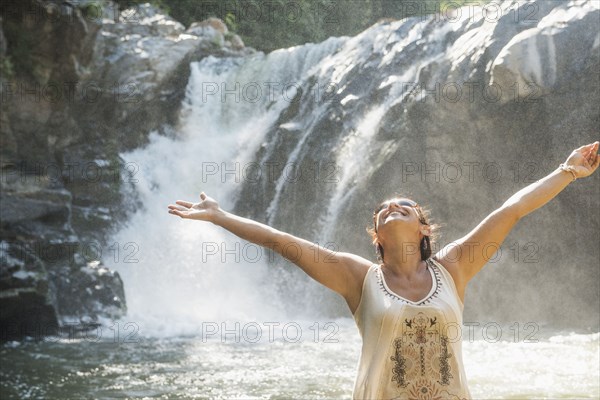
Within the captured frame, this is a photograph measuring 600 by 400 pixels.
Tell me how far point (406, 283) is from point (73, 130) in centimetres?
1613

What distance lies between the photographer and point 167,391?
7.58 metres

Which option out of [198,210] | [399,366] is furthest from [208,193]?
[399,366]

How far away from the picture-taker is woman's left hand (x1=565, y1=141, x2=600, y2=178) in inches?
121

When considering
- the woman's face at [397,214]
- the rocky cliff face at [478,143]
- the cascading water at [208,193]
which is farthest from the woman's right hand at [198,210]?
the rocky cliff face at [478,143]

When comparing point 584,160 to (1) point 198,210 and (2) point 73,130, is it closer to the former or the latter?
(1) point 198,210

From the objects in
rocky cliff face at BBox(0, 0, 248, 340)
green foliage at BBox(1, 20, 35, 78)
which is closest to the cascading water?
rocky cliff face at BBox(0, 0, 248, 340)

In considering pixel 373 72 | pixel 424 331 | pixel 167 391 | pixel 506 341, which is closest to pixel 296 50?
pixel 373 72

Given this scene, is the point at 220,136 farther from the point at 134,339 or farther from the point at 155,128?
the point at 134,339

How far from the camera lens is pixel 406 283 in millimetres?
2768

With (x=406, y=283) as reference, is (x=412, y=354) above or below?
below

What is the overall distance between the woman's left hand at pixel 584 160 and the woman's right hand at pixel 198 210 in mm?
1333

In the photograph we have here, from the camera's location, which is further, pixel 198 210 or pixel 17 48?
pixel 17 48

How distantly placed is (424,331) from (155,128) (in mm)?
17987

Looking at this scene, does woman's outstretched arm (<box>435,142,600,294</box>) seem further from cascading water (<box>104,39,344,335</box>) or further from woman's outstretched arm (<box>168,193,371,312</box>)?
cascading water (<box>104,39,344,335</box>)
